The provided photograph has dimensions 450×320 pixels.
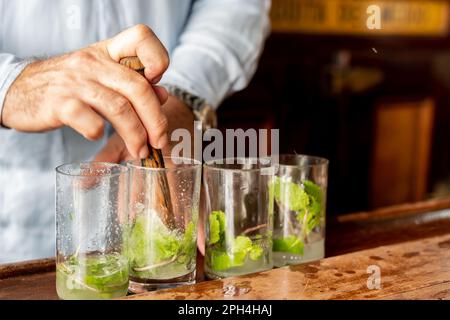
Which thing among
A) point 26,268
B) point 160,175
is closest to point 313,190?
point 160,175

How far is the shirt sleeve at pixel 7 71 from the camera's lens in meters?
1.28

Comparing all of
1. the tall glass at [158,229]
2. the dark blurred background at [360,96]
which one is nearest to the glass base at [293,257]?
the tall glass at [158,229]

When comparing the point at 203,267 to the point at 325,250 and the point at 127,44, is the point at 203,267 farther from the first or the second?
the point at 127,44

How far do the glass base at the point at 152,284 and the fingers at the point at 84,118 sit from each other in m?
0.25

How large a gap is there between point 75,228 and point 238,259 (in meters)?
0.28

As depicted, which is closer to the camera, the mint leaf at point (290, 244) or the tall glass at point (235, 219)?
the tall glass at point (235, 219)

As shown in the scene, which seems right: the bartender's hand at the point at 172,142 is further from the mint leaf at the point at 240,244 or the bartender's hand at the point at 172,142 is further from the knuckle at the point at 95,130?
the knuckle at the point at 95,130

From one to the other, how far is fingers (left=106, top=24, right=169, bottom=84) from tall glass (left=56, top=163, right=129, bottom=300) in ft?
0.58

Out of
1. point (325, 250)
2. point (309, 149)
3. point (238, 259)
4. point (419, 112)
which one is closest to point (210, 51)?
point (325, 250)

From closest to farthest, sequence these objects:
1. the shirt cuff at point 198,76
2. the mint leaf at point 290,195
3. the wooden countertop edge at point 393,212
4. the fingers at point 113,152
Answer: the mint leaf at point 290,195 → the fingers at point 113,152 → the wooden countertop edge at point 393,212 → the shirt cuff at point 198,76

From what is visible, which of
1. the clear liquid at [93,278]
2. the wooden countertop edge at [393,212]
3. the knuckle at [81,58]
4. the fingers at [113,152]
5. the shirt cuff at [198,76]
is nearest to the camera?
the clear liquid at [93,278]

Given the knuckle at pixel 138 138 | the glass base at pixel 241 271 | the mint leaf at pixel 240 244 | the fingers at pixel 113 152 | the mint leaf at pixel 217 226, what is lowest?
the glass base at pixel 241 271

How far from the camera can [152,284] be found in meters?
1.08

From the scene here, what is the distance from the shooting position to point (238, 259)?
113 centimetres
